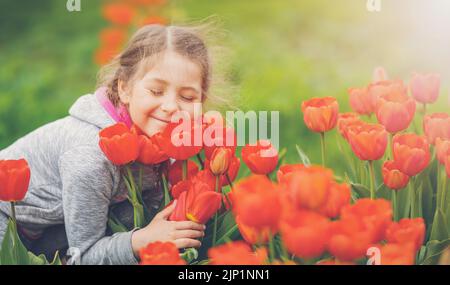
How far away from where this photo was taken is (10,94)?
164 cm

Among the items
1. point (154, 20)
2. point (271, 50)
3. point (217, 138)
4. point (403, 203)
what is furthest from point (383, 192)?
point (271, 50)

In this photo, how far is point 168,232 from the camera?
3.77 feet

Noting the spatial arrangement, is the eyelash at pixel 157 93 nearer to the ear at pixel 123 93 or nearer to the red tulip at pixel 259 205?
the ear at pixel 123 93

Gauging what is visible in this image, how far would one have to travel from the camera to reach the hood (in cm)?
123

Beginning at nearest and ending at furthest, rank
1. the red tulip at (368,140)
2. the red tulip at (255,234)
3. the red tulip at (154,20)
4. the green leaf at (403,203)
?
the red tulip at (255,234) → the red tulip at (368,140) → the green leaf at (403,203) → the red tulip at (154,20)

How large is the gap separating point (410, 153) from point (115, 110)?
0.45 meters

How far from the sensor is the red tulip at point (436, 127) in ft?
3.91

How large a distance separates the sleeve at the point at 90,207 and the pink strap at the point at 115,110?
0.07 meters

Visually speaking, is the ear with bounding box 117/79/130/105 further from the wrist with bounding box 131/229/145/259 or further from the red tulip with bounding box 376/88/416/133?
the red tulip with bounding box 376/88/416/133

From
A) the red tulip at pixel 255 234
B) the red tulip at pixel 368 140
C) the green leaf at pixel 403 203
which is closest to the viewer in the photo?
the red tulip at pixel 255 234

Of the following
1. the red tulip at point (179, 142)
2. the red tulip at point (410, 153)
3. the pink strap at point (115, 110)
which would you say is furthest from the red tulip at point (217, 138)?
the red tulip at point (410, 153)

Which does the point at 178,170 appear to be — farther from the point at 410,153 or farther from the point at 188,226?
the point at 410,153

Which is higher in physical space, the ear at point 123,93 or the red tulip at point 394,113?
the ear at point 123,93
